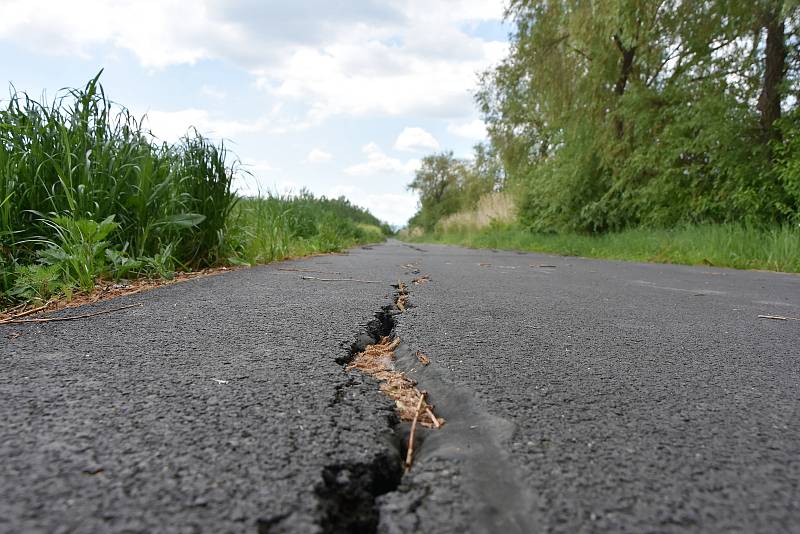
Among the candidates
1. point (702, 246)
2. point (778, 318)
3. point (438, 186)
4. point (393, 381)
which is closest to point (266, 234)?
point (393, 381)

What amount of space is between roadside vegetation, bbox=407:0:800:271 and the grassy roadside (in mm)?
24

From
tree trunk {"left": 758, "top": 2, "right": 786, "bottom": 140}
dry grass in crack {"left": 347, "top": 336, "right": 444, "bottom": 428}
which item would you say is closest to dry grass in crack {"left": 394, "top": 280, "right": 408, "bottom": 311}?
dry grass in crack {"left": 347, "top": 336, "right": 444, "bottom": 428}

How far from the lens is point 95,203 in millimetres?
2723

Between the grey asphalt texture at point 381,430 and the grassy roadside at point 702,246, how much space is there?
502 cm

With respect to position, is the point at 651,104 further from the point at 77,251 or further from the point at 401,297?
the point at 77,251

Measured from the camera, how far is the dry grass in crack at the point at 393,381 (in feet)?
3.45

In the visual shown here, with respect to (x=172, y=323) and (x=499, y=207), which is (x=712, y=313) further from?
(x=499, y=207)

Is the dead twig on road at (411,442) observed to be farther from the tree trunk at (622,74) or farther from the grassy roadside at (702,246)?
the tree trunk at (622,74)

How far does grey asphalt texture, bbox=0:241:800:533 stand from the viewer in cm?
67

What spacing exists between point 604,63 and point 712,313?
8940 mm

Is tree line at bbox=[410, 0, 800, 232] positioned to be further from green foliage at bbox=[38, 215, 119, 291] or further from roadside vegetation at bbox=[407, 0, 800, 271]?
green foliage at bbox=[38, 215, 119, 291]

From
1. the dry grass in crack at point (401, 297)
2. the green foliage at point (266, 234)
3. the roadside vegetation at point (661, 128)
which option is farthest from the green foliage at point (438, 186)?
the dry grass in crack at point (401, 297)

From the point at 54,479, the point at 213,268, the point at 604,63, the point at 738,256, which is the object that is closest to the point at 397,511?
the point at 54,479

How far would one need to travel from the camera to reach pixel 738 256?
632 cm
